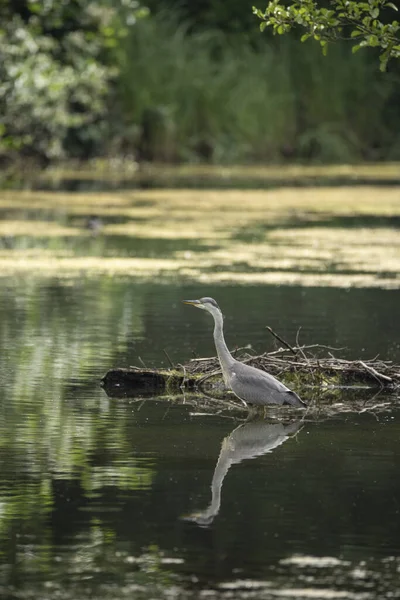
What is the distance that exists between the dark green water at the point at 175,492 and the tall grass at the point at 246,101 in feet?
117

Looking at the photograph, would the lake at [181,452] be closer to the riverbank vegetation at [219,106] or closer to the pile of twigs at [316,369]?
the pile of twigs at [316,369]

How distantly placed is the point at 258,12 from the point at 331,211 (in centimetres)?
2134

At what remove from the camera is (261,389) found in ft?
37.8

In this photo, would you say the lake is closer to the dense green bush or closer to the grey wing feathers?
the grey wing feathers

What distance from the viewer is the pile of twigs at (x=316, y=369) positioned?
12648mm

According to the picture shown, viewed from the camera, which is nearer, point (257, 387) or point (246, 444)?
point (246, 444)

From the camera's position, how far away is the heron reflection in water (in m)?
9.23

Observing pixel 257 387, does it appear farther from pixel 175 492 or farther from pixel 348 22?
pixel 348 22

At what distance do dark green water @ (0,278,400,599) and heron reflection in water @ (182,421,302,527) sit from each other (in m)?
0.01

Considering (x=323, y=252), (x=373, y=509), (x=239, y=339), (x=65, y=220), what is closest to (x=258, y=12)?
(x=239, y=339)

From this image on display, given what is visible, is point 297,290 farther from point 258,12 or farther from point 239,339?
point 258,12

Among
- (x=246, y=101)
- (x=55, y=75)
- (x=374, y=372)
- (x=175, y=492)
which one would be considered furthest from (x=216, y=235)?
(x=246, y=101)

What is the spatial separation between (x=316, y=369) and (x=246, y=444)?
2.32 m

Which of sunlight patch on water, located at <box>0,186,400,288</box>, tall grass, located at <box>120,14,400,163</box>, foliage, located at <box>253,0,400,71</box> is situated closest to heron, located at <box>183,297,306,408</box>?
foliage, located at <box>253,0,400,71</box>
